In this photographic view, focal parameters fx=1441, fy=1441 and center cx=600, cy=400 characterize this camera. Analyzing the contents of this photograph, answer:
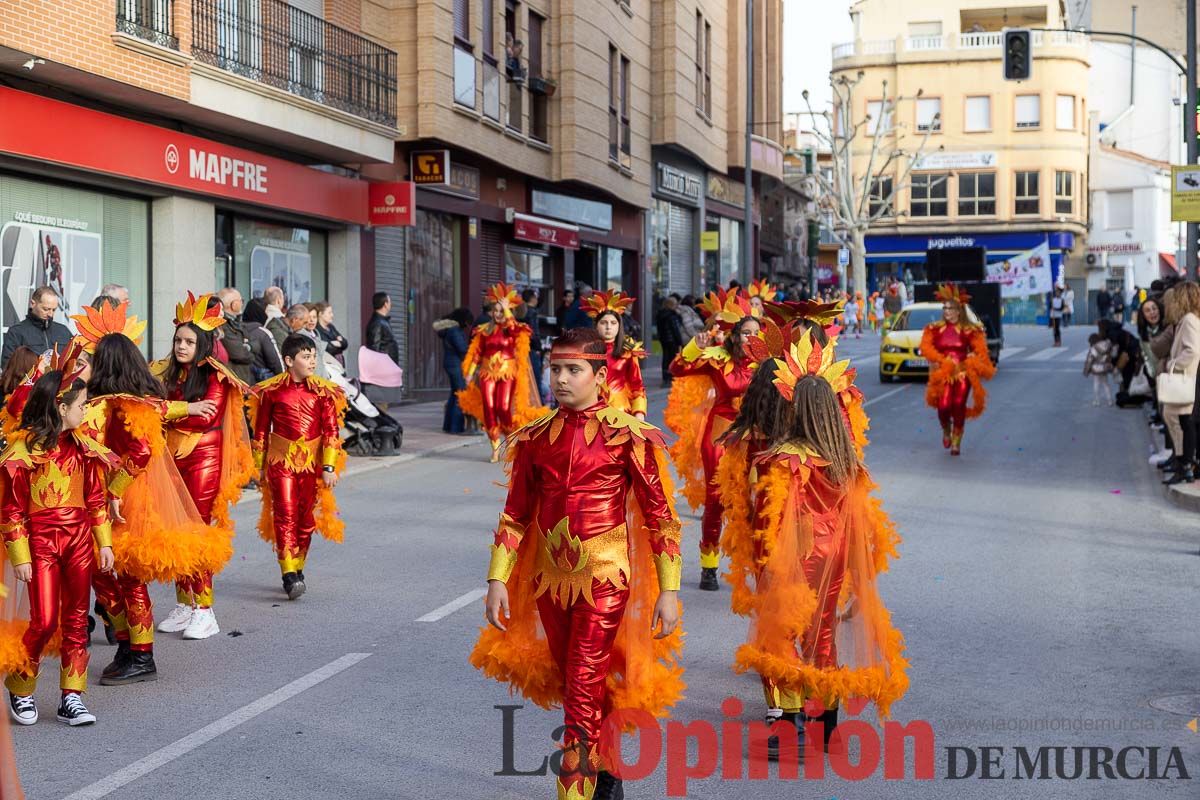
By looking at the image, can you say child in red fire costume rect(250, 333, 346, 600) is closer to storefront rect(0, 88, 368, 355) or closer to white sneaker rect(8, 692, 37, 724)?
white sneaker rect(8, 692, 37, 724)

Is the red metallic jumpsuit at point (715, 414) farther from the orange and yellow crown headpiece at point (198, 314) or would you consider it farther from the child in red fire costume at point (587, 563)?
the child in red fire costume at point (587, 563)

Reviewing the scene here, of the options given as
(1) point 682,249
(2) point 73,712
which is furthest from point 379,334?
(1) point 682,249

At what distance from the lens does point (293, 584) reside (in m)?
8.90

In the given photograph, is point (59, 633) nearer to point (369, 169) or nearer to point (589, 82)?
point (369, 169)

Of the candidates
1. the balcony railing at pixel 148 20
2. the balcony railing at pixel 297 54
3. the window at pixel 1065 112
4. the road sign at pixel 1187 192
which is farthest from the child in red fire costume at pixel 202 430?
the window at pixel 1065 112

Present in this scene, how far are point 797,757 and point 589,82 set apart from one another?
1096 inches

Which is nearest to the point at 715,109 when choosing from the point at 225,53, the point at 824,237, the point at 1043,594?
the point at 225,53

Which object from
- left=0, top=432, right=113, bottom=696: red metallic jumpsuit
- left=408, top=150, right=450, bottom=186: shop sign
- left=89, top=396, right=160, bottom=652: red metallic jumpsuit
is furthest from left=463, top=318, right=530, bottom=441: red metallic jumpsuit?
left=0, top=432, right=113, bottom=696: red metallic jumpsuit

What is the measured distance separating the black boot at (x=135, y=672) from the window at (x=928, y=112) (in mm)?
71146

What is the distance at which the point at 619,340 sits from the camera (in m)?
10.4

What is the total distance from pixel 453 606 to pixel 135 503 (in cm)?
226

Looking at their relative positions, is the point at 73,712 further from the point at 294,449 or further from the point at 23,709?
the point at 294,449

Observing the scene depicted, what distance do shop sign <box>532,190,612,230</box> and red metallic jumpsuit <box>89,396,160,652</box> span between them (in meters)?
24.3

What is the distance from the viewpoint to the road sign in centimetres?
1970
